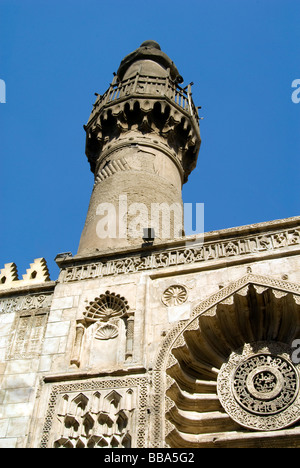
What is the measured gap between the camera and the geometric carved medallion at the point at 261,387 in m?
5.66

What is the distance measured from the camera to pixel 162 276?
6812 mm

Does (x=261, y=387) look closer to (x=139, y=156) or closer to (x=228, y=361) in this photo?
(x=228, y=361)

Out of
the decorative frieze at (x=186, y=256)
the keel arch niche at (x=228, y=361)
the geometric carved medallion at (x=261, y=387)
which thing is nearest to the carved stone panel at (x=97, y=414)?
the keel arch niche at (x=228, y=361)

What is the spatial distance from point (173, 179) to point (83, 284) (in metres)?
3.98

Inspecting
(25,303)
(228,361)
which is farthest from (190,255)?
(25,303)

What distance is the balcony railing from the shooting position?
453 inches

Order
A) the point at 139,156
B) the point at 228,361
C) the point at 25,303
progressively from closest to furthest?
the point at 228,361 → the point at 25,303 → the point at 139,156

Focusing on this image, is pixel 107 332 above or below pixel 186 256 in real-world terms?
below

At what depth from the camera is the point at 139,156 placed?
33.4 ft

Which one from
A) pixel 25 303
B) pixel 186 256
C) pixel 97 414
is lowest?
pixel 97 414

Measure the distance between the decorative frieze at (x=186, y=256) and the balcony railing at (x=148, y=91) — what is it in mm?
5244

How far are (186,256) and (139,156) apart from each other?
12.4 feet

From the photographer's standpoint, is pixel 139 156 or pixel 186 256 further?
pixel 139 156
